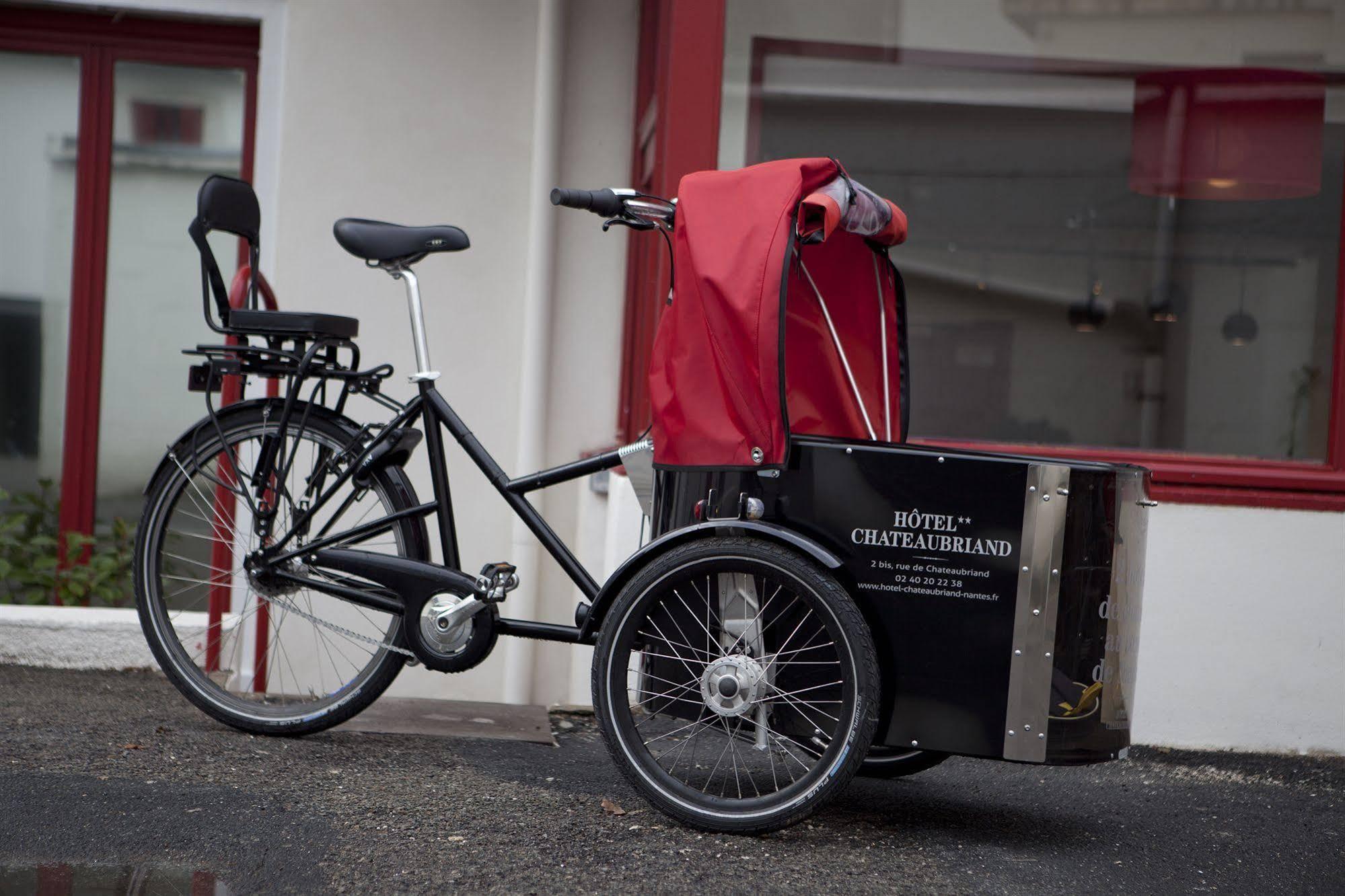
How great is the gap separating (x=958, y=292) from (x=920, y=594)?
303 cm

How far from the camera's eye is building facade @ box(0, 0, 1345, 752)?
193 inches

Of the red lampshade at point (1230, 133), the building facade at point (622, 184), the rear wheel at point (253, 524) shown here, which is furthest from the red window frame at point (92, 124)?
the red lampshade at point (1230, 133)

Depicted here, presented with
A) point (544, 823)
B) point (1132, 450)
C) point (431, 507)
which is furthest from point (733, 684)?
point (1132, 450)

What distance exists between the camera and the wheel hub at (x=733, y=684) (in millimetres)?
2934

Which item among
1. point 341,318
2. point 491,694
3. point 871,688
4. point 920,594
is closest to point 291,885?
point 871,688

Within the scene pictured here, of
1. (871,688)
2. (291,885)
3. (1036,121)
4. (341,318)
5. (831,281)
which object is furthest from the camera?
(1036,121)

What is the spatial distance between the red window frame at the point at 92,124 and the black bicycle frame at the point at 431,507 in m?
2.40

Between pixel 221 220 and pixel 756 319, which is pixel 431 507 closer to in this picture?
pixel 221 220

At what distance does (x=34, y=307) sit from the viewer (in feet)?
19.0

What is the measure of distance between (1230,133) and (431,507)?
11.3 ft

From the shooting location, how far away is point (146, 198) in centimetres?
579

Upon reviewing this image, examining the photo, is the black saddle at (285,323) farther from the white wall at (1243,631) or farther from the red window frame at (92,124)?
the white wall at (1243,631)

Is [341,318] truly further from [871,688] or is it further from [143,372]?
[143,372]

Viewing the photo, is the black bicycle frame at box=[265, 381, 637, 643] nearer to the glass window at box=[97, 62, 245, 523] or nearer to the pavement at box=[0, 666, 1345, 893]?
the pavement at box=[0, 666, 1345, 893]
